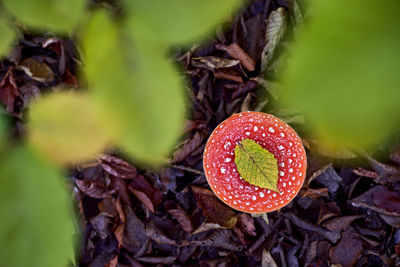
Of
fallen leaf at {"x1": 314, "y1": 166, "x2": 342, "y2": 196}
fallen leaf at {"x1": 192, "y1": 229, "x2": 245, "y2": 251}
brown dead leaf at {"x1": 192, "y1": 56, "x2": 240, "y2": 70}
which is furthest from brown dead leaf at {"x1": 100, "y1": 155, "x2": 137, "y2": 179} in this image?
fallen leaf at {"x1": 314, "y1": 166, "x2": 342, "y2": 196}

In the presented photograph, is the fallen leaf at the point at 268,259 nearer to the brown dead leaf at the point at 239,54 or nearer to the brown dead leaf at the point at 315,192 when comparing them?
the brown dead leaf at the point at 315,192

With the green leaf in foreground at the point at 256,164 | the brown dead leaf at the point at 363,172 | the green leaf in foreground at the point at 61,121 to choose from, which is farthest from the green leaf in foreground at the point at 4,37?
the brown dead leaf at the point at 363,172

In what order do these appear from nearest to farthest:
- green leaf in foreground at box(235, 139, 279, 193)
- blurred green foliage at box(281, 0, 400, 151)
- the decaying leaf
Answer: blurred green foliage at box(281, 0, 400, 151), green leaf in foreground at box(235, 139, 279, 193), the decaying leaf

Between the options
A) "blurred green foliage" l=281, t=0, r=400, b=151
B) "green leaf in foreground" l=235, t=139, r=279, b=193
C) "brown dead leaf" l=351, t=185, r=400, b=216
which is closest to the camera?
"blurred green foliage" l=281, t=0, r=400, b=151

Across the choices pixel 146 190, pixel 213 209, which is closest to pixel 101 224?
pixel 146 190

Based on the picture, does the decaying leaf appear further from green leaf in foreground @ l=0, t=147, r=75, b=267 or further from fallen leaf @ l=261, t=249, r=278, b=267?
green leaf in foreground @ l=0, t=147, r=75, b=267

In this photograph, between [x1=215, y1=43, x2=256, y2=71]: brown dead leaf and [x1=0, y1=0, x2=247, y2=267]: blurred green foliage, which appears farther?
[x1=215, y1=43, x2=256, y2=71]: brown dead leaf

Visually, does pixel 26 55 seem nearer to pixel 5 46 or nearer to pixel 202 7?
pixel 5 46

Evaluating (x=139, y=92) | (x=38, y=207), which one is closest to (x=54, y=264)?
(x=38, y=207)
